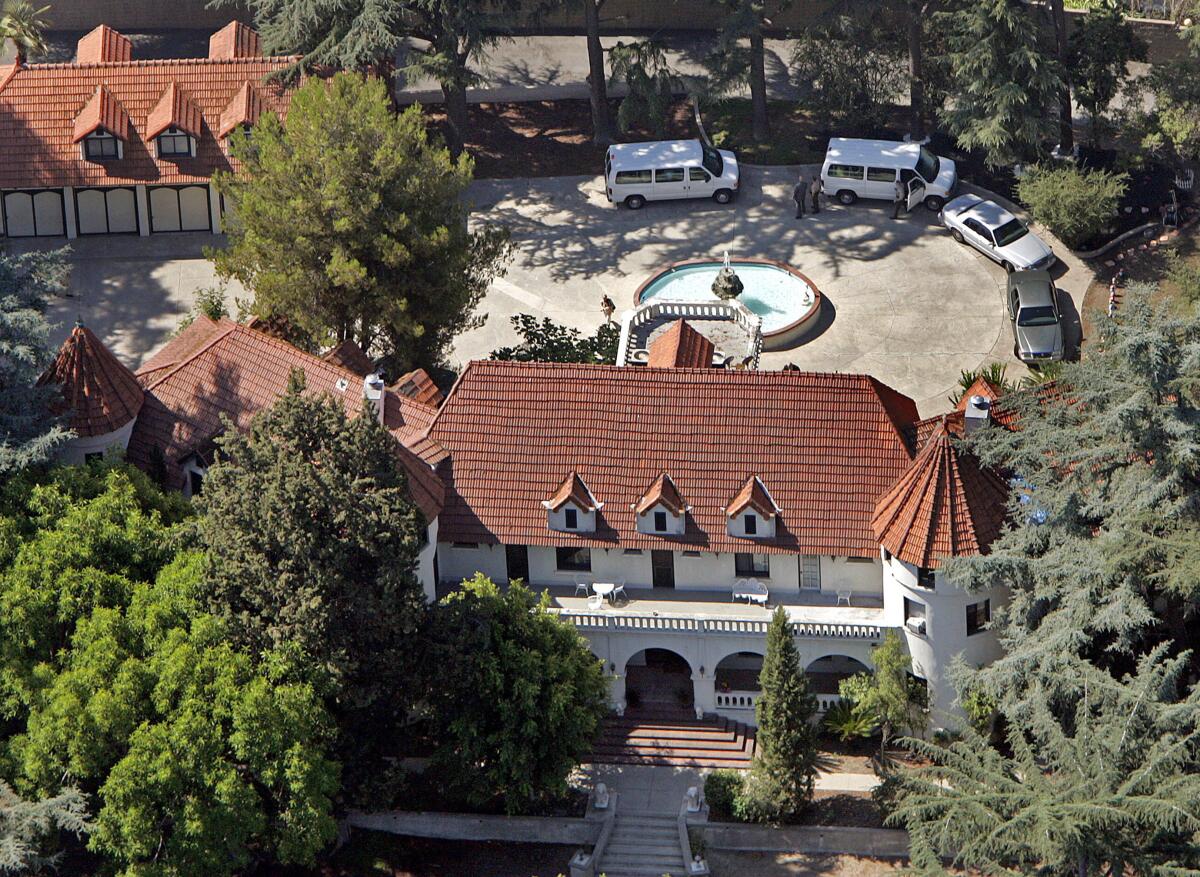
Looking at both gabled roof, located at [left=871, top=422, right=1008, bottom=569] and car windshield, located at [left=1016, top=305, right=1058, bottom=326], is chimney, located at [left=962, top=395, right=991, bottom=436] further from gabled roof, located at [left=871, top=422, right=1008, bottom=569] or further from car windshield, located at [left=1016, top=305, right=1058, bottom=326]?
car windshield, located at [left=1016, top=305, right=1058, bottom=326]

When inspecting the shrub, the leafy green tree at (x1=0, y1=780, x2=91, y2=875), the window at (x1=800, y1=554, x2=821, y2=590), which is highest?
the shrub

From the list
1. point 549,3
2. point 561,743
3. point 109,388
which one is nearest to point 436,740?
point 561,743

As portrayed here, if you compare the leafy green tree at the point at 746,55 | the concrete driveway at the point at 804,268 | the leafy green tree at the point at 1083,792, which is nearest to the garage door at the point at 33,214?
the concrete driveway at the point at 804,268

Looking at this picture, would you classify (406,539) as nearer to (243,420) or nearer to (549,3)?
(243,420)

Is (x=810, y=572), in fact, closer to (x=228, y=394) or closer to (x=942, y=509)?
(x=942, y=509)

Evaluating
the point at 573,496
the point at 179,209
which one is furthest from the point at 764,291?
the point at 179,209

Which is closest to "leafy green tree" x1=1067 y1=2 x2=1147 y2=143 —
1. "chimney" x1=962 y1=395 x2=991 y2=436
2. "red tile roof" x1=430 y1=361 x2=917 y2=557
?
"red tile roof" x1=430 y1=361 x2=917 y2=557
